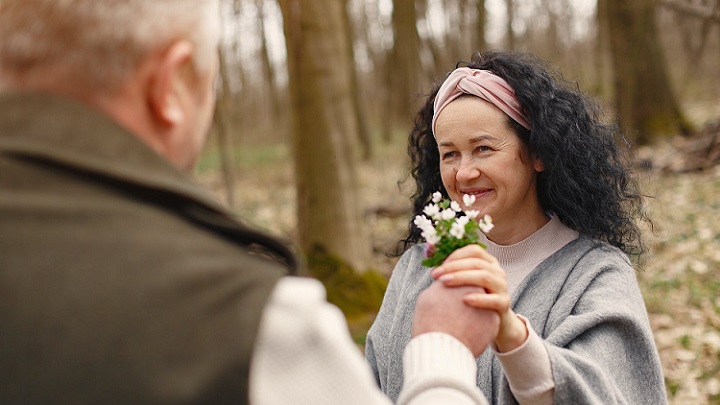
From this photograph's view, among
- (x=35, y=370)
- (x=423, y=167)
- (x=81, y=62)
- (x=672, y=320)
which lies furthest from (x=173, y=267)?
(x=672, y=320)

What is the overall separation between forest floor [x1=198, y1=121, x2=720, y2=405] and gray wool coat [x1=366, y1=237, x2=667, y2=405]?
74cm

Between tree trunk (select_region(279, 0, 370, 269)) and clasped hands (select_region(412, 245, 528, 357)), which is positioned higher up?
clasped hands (select_region(412, 245, 528, 357))

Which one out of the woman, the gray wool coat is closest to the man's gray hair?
the gray wool coat

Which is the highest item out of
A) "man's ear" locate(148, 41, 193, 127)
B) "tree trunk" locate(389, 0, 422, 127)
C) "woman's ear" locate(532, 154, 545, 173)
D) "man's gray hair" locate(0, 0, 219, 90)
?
"man's gray hair" locate(0, 0, 219, 90)

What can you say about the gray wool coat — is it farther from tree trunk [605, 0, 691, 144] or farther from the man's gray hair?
tree trunk [605, 0, 691, 144]

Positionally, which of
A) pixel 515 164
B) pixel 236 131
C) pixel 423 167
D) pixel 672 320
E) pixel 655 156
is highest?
pixel 515 164

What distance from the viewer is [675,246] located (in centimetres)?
720

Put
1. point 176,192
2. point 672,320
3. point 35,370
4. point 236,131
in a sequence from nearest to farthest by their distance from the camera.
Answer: point 35,370, point 176,192, point 672,320, point 236,131

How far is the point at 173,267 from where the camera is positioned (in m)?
1.01

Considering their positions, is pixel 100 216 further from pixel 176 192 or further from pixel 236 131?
pixel 236 131

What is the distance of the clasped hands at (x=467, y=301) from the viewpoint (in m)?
1.59

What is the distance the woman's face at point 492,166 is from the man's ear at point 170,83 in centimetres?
150

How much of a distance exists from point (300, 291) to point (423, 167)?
199 cm

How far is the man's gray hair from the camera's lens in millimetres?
1094
